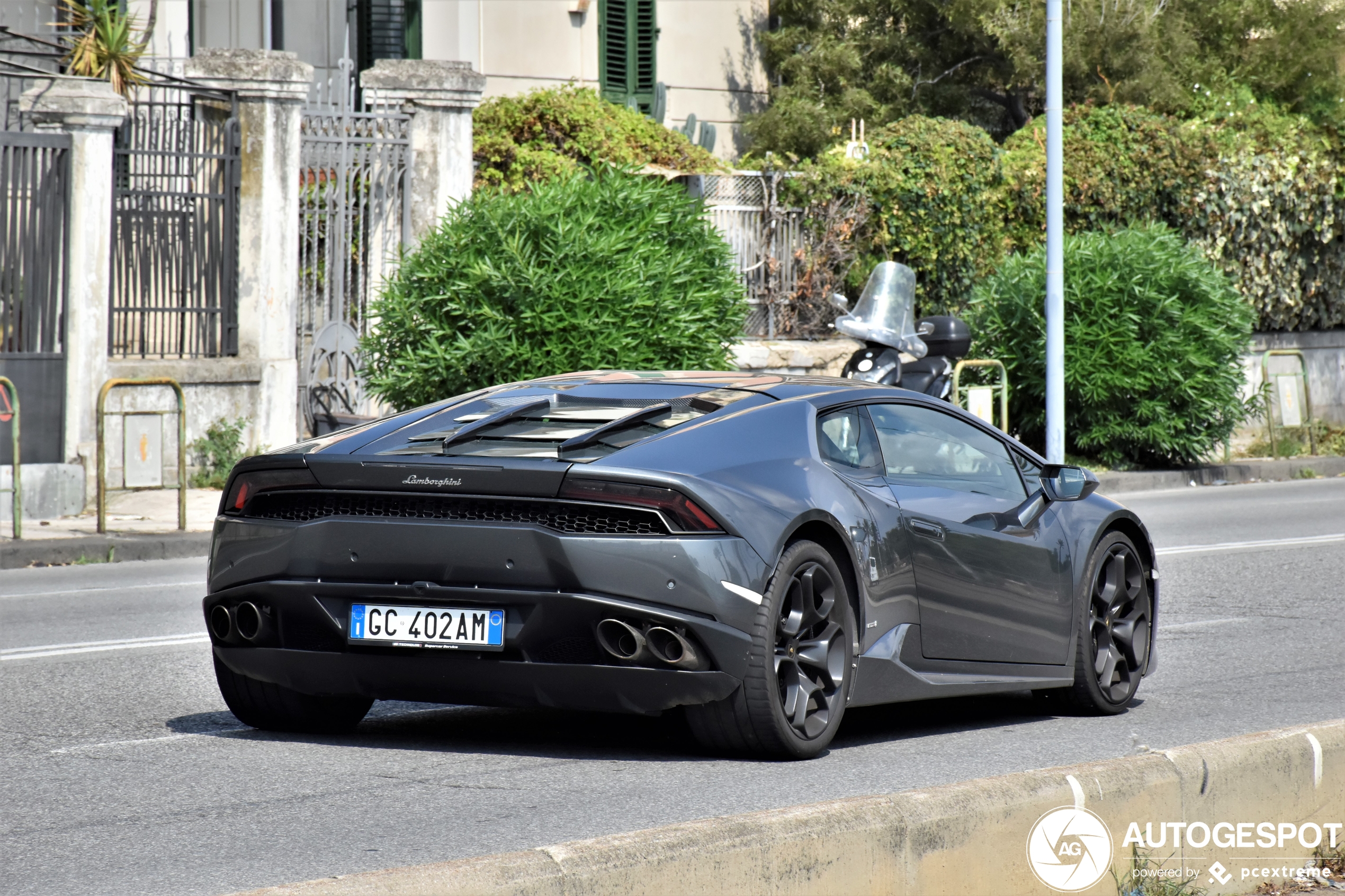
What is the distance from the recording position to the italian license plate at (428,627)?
5.63 meters

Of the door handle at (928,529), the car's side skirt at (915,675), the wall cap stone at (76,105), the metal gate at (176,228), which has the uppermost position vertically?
the wall cap stone at (76,105)

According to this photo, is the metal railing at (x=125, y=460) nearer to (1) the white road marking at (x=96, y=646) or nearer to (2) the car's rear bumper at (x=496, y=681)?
(1) the white road marking at (x=96, y=646)

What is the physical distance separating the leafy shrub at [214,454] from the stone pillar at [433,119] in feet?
9.52

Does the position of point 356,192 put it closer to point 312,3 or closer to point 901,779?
point 312,3

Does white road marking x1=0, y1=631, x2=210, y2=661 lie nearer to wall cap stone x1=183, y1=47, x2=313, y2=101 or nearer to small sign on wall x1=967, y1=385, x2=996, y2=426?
wall cap stone x1=183, y1=47, x2=313, y2=101

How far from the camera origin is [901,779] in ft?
19.0

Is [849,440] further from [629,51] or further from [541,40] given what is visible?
[629,51]

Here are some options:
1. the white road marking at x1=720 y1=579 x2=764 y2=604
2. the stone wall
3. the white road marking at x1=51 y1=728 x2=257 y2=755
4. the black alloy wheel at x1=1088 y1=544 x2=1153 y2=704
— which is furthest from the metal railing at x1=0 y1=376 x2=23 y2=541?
the white road marking at x1=720 y1=579 x2=764 y2=604

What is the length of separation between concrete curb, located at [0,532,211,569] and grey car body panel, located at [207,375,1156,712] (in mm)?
7994

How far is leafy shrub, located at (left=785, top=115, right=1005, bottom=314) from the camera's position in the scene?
22609 mm

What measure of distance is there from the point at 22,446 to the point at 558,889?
1317cm

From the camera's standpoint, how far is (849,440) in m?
6.40

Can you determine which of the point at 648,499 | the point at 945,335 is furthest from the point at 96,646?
the point at 945,335

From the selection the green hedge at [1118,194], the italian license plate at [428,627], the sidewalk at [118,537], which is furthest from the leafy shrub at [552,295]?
the italian license plate at [428,627]
